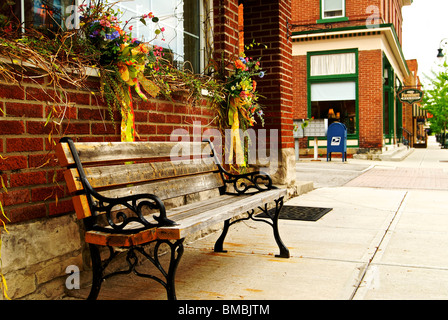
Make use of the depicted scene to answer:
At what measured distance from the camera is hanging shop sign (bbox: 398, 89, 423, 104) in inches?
875

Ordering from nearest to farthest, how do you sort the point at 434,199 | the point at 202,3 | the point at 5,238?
1. the point at 5,238
2. the point at 202,3
3. the point at 434,199

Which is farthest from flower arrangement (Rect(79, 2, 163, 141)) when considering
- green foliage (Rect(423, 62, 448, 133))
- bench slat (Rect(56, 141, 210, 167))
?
green foliage (Rect(423, 62, 448, 133))

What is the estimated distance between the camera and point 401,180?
10.3 metres

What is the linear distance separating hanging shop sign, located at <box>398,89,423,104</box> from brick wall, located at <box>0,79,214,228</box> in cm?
2122

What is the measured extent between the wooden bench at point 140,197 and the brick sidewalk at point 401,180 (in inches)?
227

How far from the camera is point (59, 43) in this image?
324 cm

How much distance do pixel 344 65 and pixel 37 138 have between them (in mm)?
16713

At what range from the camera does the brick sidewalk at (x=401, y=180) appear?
9.16 meters

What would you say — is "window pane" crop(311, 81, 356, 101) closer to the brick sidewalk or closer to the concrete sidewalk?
the brick sidewalk

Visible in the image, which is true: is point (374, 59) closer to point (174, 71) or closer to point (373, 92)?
point (373, 92)

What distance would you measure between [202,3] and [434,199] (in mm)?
4713

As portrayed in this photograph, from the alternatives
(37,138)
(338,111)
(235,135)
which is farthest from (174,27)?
(338,111)

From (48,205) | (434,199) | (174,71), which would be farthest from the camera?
(434,199)
